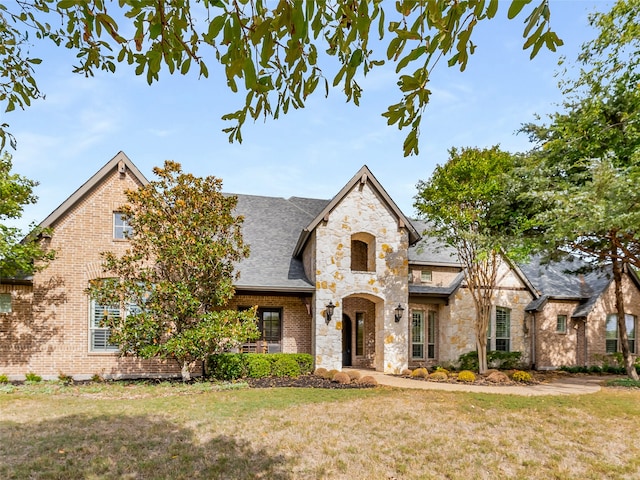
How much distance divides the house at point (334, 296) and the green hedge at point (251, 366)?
134 centimetres

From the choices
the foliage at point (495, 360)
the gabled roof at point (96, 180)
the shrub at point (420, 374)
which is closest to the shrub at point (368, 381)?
the shrub at point (420, 374)

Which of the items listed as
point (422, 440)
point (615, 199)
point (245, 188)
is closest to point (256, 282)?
point (245, 188)

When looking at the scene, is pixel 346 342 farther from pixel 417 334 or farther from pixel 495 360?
pixel 495 360

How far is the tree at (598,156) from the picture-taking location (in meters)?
12.2

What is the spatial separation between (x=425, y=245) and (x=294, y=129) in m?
16.3

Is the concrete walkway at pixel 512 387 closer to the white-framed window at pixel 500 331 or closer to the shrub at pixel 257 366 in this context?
the shrub at pixel 257 366

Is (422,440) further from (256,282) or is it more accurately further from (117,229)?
(117,229)

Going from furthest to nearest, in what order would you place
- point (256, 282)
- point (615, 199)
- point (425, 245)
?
point (425, 245)
point (256, 282)
point (615, 199)

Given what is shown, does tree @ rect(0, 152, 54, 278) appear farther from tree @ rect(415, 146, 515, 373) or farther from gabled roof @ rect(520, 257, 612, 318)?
gabled roof @ rect(520, 257, 612, 318)

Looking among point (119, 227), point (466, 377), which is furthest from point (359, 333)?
point (119, 227)

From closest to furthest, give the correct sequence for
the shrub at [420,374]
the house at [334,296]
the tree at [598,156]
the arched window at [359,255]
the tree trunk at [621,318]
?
the tree at [598,156] → the house at [334,296] → the shrub at [420,374] → the tree trunk at [621,318] → the arched window at [359,255]

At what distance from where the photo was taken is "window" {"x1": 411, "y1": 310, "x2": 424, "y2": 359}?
1908 centimetres

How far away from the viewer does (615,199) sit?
12.2 m

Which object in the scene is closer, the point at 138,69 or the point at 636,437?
the point at 138,69
